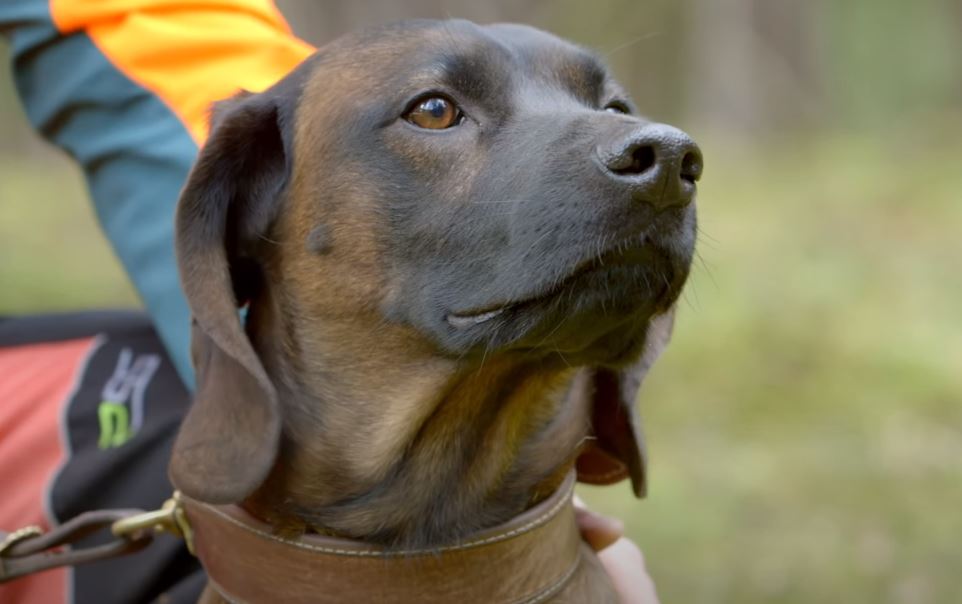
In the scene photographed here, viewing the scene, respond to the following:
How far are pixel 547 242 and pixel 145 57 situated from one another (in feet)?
5.48

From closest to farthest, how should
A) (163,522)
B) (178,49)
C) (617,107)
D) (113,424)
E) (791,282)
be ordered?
1. (163,522)
2. (617,107)
3. (113,424)
4. (178,49)
5. (791,282)

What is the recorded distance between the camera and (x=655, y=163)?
2150 millimetres

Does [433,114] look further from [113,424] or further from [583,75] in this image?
[113,424]

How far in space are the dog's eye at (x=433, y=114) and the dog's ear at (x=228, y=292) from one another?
336mm

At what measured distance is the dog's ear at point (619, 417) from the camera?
2.75 m

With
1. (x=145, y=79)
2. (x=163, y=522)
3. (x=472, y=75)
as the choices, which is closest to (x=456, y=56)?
(x=472, y=75)

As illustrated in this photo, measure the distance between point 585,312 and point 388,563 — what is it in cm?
61

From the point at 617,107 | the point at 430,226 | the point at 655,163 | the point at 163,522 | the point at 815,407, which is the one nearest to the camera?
the point at 655,163

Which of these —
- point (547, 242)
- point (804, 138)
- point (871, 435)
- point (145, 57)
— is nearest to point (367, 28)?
point (547, 242)

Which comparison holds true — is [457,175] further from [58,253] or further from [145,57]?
[58,253]

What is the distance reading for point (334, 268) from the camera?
2.60m

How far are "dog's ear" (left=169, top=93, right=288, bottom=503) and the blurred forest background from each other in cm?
84

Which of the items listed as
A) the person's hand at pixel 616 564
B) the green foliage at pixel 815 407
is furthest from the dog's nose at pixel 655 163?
the green foliage at pixel 815 407

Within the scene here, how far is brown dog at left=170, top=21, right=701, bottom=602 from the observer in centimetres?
237
